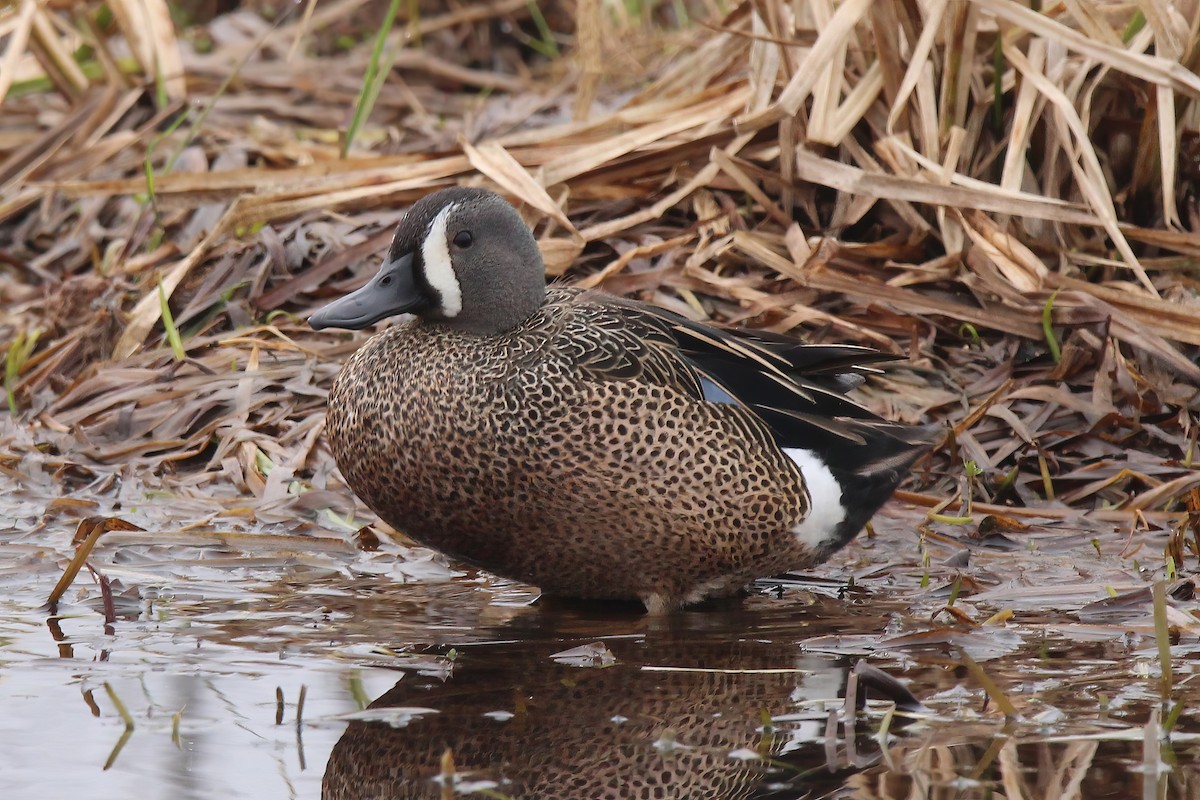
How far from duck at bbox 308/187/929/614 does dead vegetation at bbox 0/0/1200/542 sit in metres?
0.61

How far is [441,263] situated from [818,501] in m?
0.92

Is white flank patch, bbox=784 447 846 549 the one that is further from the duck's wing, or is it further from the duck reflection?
the duck reflection

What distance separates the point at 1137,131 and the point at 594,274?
1.58m

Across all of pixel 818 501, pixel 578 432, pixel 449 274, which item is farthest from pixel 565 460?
pixel 818 501

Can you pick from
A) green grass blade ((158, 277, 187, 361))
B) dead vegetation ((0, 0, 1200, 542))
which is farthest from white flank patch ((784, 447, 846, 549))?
green grass blade ((158, 277, 187, 361))

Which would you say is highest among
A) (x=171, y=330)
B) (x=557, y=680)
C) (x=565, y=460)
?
(x=171, y=330)

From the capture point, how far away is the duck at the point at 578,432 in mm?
3066

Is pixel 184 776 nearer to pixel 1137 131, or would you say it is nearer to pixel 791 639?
pixel 791 639

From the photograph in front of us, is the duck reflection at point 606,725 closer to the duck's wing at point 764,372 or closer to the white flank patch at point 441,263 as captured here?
the duck's wing at point 764,372

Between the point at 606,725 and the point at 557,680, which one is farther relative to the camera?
the point at 557,680

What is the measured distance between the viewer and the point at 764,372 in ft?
11.0

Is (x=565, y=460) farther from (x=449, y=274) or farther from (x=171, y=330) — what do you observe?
(x=171, y=330)

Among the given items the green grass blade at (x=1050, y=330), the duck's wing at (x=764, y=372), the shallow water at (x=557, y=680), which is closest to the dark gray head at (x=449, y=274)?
the duck's wing at (x=764, y=372)

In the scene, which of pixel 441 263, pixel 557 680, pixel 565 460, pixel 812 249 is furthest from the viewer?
pixel 812 249
